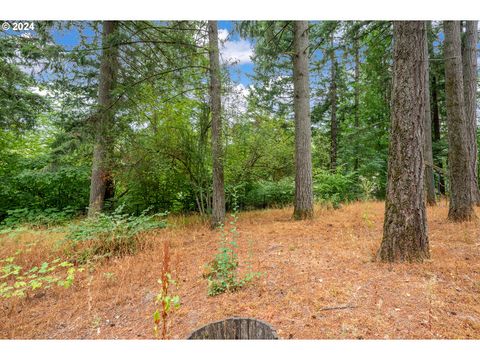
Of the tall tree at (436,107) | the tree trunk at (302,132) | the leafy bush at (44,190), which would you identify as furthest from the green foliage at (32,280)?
the tall tree at (436,107)

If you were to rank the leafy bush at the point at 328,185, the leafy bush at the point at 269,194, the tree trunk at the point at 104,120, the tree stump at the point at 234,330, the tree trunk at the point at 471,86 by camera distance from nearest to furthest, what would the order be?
the tree stump at the point at 234,330 → the tree trunk at the point at 104,120 → the tree trunk at the point at 471,86 → the leafy bush at the point at 269,194 → the leafy bush at the point at 328,185

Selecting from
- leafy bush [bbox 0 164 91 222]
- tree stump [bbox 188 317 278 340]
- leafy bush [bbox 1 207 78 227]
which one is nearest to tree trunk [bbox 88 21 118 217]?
leafy bush [bbox 1 207 78 227]

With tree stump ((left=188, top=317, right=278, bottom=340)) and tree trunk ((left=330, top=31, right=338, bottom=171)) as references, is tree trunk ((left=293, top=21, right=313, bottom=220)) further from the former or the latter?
tree trunk ((left=330, top=31, right=338, bottom=171))

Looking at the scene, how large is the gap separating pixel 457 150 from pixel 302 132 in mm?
2728

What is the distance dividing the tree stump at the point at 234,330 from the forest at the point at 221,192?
0.02m

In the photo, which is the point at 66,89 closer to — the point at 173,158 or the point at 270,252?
the point at 173,158

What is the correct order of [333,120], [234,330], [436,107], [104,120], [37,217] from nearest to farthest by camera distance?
1. [234,330]
2. [104,120]
3. [37,217]
4. [436,107]
5. [333,120]

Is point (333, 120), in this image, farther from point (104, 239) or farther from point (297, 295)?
point (297, 295)

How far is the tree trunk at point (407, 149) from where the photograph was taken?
8.83 ft

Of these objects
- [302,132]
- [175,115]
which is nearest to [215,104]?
[175,115]

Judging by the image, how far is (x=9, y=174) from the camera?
24.9 ft

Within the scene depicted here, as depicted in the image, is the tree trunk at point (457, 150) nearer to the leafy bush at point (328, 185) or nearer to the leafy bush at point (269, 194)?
the leafy bush at point (269, 194)

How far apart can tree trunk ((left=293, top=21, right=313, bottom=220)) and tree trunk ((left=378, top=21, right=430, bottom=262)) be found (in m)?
2.95

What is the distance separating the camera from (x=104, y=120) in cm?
532
